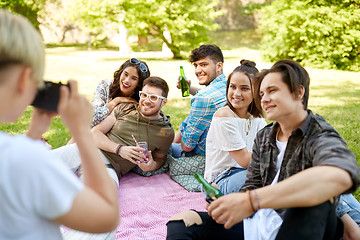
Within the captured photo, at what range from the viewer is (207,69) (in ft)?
15.8

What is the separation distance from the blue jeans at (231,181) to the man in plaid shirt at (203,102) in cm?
79

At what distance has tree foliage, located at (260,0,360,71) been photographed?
1636 centimetres

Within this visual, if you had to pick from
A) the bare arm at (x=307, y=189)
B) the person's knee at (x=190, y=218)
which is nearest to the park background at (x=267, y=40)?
the person's knee at (x=190, y=218)

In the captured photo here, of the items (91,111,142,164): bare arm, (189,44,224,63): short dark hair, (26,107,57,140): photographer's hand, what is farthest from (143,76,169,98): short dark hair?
(26,107,57,140): photographer's hand

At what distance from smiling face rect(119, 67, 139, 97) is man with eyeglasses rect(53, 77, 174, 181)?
0.37 meters

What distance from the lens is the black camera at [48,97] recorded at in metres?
1.46

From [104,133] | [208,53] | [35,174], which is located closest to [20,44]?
[35,174]

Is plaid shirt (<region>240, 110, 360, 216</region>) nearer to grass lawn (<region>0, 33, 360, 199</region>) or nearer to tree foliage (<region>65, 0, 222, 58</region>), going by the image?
grass lawn (<region>0, 33, 360, 199</region>)

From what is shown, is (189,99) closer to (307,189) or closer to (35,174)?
(307,189)

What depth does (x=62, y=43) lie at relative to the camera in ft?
104

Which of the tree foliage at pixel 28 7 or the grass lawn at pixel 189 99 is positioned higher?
the tree foliage at pixel 28 7

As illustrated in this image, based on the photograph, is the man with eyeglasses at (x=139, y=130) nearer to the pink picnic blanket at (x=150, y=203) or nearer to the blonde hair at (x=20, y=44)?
the pink picnic blanket at (x=150, y=203)

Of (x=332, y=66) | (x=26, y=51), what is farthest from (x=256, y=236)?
(x=332, y=66)

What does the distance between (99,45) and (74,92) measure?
1186 inches
